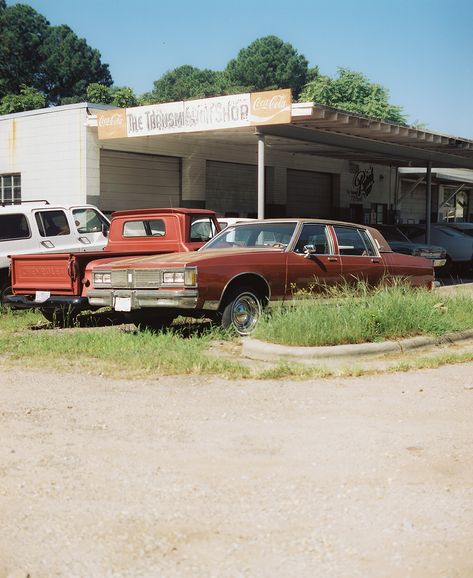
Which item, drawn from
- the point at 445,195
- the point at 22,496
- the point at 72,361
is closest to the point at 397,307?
the point at 72,361

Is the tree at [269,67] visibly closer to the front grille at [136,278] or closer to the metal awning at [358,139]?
the metal awning at [358,139]

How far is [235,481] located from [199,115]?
12.4 meters

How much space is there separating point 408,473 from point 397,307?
16.5 feet

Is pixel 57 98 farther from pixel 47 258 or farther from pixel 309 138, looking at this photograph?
pixel 47 258

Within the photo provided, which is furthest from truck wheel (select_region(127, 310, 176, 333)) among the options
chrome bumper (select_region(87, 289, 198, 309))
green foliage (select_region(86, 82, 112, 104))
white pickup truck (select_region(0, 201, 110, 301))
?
green foliage (select_region(86, 82, 112, 104))

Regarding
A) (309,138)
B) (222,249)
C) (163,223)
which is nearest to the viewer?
(222,249)

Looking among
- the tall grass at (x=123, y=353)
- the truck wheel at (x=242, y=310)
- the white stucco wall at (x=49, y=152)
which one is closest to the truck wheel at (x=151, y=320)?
the tall grass at (x=123, y=353)

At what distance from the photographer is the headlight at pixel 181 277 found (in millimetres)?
9680

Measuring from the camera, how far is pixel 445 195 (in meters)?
36.0

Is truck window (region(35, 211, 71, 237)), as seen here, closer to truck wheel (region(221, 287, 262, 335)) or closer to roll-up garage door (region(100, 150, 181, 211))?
truck wheel (region(221, 287, 262, 335))

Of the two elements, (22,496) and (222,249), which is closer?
(22,496)

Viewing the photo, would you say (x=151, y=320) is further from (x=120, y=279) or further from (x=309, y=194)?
(x=309, y=194)

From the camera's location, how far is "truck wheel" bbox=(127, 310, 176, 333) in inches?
437

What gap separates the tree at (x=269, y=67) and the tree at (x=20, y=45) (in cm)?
2246
